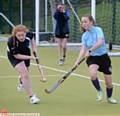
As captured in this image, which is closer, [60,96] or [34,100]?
[34,100]

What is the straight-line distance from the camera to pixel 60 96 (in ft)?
36.1

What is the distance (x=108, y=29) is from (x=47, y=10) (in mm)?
5668

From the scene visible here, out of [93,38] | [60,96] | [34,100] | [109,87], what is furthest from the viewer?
[60,96]

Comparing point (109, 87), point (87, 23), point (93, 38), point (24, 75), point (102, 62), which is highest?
point (87, 23)

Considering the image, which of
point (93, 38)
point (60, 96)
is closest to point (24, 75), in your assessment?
point (60, 96)

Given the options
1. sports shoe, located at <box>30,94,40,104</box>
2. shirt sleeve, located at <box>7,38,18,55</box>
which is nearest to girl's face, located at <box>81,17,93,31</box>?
shirt sleeve, located at <box>7,38,18,55</box>

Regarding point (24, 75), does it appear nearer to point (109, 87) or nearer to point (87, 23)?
point (87, 23)

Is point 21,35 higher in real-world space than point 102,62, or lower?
higher

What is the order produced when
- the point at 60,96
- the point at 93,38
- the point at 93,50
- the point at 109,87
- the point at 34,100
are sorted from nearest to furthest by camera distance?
the point at 93,50 → the point at 93,38 → the point at 34,100 → the point at 109,87 → the point at 60,96

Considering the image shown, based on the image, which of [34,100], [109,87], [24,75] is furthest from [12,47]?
[109,87]

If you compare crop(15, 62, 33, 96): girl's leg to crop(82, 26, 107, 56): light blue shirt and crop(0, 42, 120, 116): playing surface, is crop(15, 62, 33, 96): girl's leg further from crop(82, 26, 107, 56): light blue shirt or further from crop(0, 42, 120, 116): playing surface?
crop(82, 26, 107, 56): light blue shirt

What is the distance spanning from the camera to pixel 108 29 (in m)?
23.9

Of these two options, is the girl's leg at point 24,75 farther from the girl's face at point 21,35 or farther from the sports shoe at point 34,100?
the girl's face at point 21,35

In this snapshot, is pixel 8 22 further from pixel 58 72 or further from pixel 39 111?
pixel 39 111
